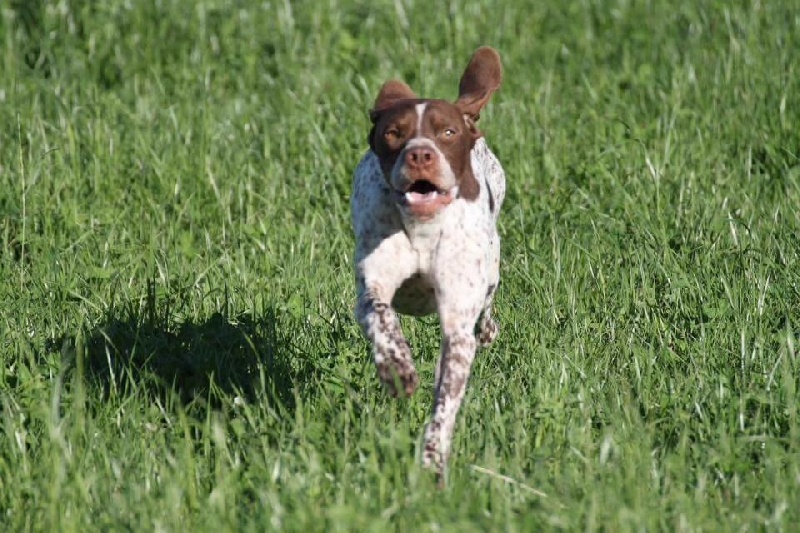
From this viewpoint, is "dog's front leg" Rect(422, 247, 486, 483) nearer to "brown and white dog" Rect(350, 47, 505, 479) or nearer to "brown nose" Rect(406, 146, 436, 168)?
"brown and white dog" Rect(350, 47, 505, 479)

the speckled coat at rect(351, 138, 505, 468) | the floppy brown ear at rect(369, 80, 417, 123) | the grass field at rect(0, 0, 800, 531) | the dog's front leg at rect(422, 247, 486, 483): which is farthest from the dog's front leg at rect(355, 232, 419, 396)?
the floppy brown ear at rect(369, 80, 417, 123)

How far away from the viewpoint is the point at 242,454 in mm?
5164

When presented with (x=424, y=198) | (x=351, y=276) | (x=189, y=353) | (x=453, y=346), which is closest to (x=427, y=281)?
(x=453, y=346)

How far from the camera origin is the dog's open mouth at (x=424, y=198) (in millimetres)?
5027

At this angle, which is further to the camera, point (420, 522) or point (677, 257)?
point (677, 257)

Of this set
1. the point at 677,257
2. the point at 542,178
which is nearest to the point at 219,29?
the point at 542,178

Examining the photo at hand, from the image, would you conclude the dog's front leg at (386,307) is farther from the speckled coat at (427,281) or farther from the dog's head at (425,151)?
A: the dog's head at (425,151)

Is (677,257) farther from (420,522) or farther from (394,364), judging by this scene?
(420,522)

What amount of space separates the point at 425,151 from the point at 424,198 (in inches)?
6.8

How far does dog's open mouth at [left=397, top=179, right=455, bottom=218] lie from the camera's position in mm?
5027

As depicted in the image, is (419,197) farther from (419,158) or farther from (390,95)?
(390,95)

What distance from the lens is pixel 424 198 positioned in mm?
5035

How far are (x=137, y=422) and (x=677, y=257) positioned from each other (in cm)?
274

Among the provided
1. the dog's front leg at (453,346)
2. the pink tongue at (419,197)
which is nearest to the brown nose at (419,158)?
the pink tongue at (419,197)
